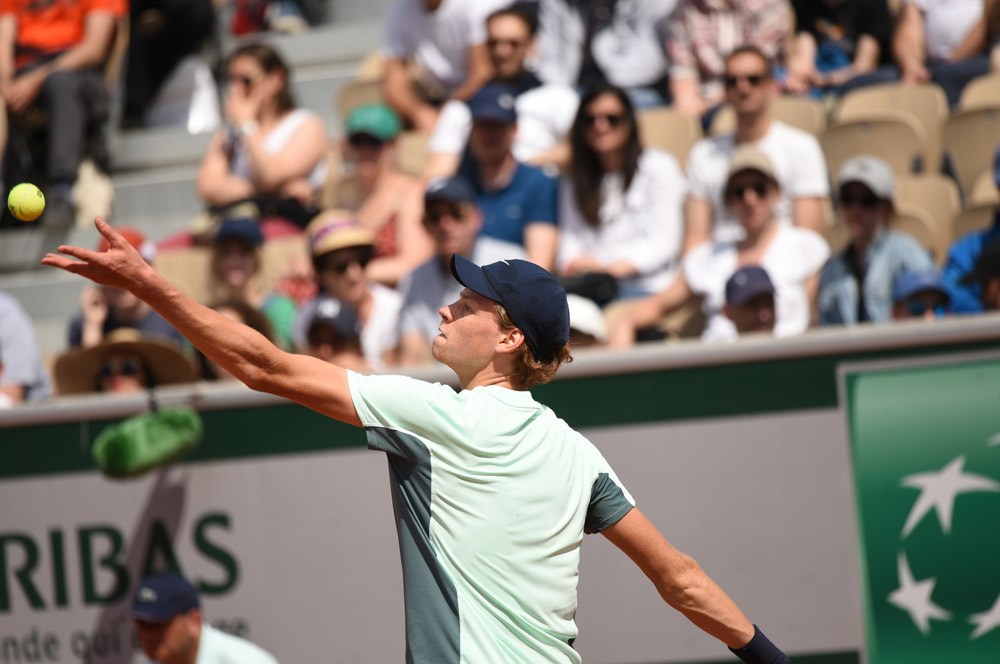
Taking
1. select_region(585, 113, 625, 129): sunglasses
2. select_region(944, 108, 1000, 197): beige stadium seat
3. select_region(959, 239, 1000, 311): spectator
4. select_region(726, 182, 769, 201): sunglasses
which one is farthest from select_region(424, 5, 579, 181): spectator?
select_region(959, 239, 1000, 311): spectator

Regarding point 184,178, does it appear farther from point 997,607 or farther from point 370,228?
point 997,607

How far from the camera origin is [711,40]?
719 cm

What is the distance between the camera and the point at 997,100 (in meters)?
6.48

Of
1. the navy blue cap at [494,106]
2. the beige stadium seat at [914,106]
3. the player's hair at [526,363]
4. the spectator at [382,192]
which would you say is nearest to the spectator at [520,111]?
the spectator at [382,192]

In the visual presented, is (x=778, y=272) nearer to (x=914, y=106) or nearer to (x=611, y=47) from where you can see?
(x=914, y=106)

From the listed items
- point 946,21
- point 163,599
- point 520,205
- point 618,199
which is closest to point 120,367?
A: point 163,599

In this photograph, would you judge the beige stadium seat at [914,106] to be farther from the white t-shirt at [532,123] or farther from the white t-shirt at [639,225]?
the white t-shirt at [532,123]

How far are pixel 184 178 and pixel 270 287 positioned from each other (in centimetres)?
204

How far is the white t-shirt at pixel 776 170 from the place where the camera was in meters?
6.12

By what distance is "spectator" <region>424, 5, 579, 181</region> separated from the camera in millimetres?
6859

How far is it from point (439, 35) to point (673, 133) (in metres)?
1.82

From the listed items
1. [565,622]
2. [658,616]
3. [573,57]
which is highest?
[573,57]

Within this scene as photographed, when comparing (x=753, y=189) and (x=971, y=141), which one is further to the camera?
(x=971, y=141)

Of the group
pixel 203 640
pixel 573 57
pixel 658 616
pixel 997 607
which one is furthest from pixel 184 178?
pixel 997 607
